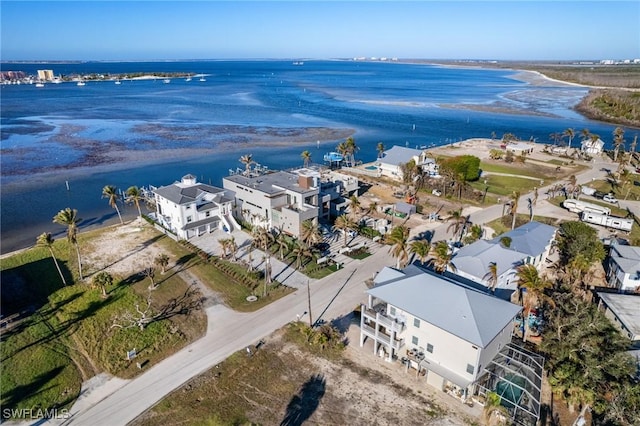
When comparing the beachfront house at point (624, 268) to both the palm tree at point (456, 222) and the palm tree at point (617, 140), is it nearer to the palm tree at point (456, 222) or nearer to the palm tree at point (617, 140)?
the palm tree at point (456, 222)

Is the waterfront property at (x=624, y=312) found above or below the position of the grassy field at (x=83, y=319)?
above

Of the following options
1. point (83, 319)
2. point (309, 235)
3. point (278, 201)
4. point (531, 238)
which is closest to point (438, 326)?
point (309, 235)

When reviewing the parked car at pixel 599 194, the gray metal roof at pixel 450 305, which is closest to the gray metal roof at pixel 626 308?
the gray metal roof at pixel 450 305

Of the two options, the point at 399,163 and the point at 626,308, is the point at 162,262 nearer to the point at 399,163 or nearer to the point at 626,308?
the point at 626,308

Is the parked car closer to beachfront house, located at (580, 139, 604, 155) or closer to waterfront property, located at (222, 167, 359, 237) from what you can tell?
beachfront house, located at (580, 139, 604, 155)

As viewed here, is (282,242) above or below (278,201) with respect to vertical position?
below

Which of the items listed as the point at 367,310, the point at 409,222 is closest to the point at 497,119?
the point at 409,222

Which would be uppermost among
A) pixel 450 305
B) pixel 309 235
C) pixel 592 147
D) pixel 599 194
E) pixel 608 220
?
pixel 450 305
